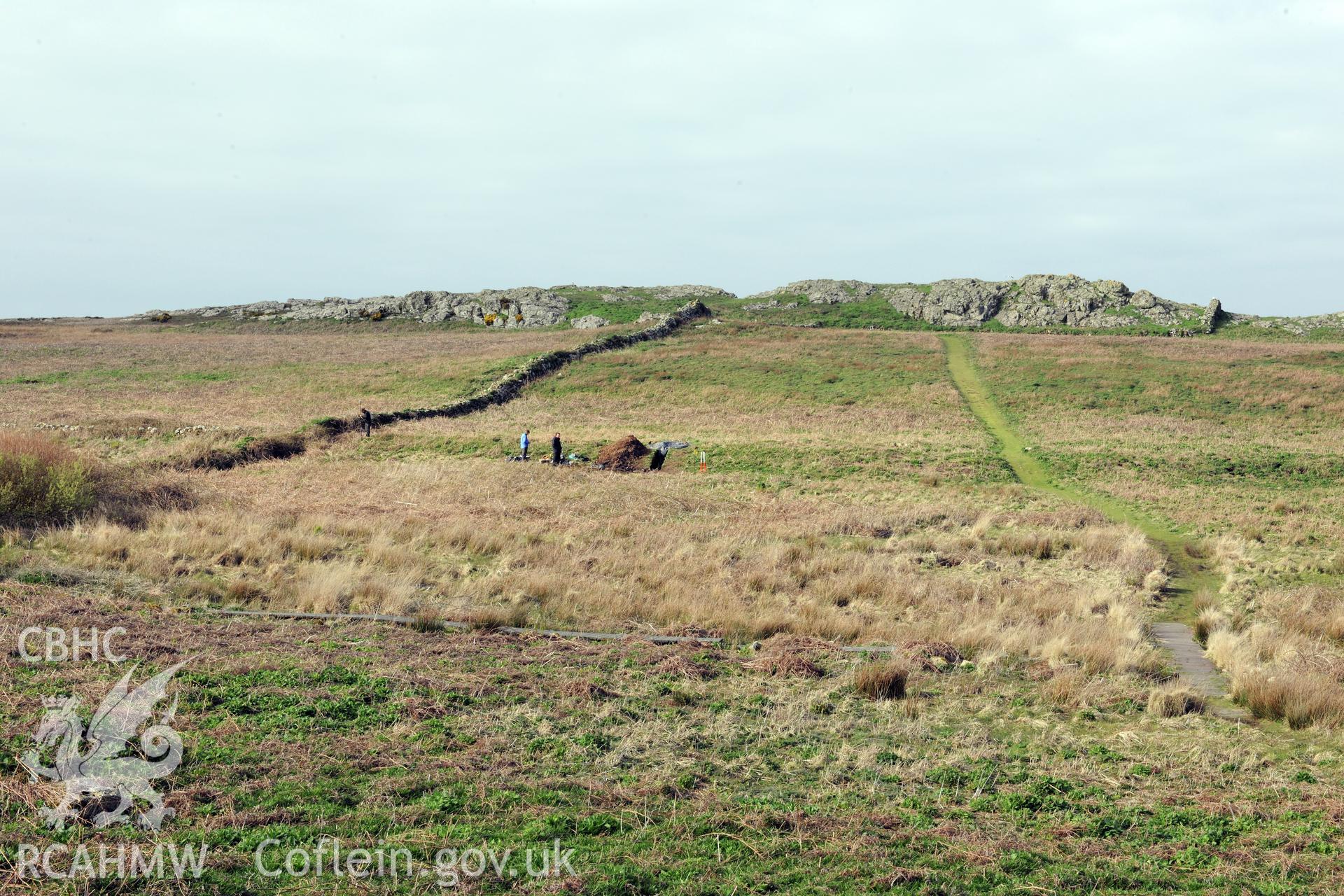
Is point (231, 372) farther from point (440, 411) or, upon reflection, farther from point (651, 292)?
point (651, 292)

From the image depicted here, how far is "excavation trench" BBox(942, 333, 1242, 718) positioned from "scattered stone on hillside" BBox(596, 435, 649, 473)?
14.8m

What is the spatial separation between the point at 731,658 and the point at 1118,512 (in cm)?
1912

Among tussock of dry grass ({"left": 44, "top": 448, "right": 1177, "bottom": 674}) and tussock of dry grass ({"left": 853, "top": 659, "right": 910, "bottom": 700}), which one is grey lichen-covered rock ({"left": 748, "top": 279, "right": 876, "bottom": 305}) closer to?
tussock of dry grass ({"left": 44, "top": 448, "right": 1177, "bottom": 674})

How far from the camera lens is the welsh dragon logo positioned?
6992 millimetres

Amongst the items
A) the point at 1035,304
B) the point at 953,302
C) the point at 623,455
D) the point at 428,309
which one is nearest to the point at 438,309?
the point at 428,309

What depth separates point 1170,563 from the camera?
809 inches

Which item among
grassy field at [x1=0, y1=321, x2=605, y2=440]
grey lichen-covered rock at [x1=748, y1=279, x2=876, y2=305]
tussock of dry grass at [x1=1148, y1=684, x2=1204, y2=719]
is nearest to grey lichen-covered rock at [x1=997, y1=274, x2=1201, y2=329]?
grey lichen-covered rock at [x1=748, y1=279, x2=876, y2=305]

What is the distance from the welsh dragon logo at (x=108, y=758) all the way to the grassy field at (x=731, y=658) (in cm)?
22

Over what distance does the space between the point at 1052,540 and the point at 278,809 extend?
63.9 ft

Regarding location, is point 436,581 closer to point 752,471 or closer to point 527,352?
point 752,471

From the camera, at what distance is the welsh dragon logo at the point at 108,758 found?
275 inches

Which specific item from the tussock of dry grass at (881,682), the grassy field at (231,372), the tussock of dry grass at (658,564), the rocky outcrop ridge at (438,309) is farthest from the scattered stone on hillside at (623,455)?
the rocky outcrop ridge at (438,309)

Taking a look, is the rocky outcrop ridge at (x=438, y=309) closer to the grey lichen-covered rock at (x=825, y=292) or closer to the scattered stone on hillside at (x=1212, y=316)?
the grey lichen-covered rock at (x=825, y=292)

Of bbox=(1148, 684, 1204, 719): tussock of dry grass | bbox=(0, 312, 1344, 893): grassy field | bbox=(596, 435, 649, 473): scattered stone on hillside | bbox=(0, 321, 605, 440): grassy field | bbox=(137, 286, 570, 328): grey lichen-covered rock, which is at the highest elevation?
bbox=(137, 286, 570, 328): grey lichen-covered rock
